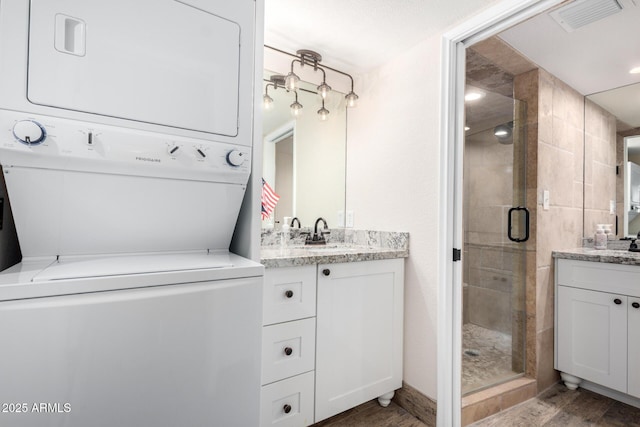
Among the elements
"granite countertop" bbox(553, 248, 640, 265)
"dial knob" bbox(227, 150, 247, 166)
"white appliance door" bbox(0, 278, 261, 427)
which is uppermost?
"dial knob" bbox(227, 150, 247, 166)

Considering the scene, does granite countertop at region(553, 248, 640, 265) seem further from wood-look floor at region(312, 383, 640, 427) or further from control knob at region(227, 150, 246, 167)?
control knob at region(227, 150, 246, 167)

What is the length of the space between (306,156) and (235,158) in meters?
1.14

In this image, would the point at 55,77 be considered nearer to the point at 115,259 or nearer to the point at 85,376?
the point at 115,259

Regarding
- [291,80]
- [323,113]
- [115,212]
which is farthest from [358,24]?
[115,212]

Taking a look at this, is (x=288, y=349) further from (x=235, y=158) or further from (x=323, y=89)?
(x=323, y=89)

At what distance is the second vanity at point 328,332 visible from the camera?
142 centimetres

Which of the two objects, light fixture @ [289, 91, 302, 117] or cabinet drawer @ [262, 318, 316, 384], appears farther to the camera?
light fixture @ [289, 91, 302, 117]

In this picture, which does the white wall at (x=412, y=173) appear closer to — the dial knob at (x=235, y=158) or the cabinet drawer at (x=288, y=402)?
the cabinet drawer at (x=288, y=402)

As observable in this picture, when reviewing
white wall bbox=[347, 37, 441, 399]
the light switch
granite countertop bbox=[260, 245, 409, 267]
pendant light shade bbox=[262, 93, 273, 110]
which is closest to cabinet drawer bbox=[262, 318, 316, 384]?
granite countertop bbox=[260, 245, 409, 267]

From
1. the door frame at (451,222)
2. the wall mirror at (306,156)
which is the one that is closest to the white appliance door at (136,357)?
the door frame at (451,222)

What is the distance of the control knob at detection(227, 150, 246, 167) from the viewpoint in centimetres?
114

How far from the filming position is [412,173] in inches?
74.1

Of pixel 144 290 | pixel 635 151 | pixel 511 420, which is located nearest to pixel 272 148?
pixel 144 290

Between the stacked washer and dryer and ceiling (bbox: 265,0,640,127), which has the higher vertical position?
ceiling (bbox: 265,0,640,127)
